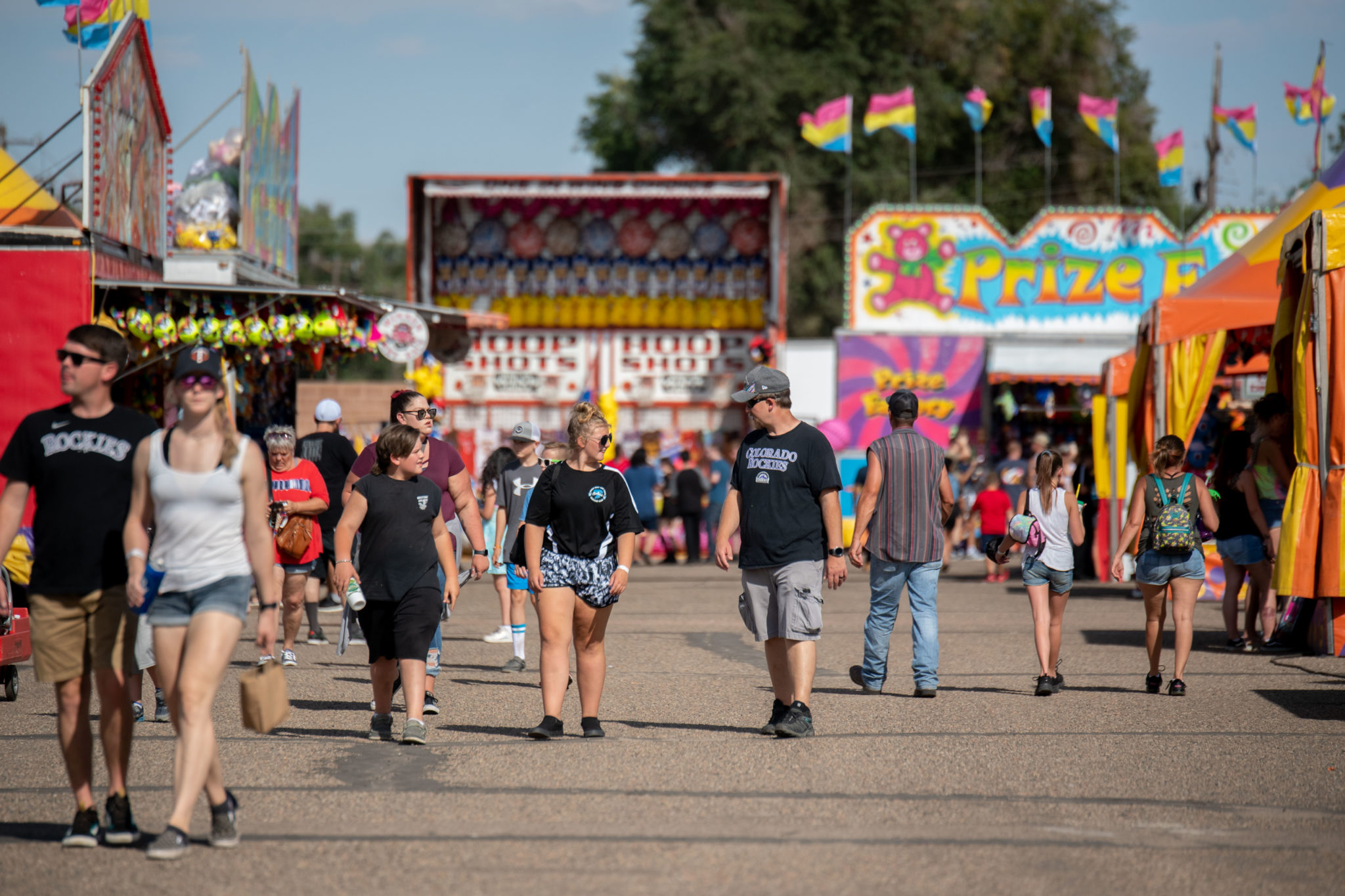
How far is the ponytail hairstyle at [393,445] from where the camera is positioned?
7.40m

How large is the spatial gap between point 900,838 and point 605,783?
1508 mm

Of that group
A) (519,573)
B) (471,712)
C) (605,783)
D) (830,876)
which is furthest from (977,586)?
(830,876)

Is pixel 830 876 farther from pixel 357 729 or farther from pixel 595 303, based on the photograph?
pixel 595 303

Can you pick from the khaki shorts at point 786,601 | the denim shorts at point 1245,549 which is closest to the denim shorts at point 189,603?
the khaki shorts at point 786,601

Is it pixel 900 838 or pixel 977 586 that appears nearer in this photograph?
pixel 900 838

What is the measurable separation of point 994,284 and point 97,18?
14826 mm

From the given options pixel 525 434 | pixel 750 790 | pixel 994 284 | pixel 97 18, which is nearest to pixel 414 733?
pixel 750 790

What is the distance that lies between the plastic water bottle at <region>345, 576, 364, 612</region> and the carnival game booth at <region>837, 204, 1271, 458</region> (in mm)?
17487

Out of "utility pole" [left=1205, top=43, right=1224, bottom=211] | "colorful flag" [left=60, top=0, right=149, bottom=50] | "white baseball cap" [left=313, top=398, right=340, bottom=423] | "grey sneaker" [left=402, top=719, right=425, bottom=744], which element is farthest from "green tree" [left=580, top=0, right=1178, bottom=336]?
"grey sneaker" [left=402, top=719, right=425, bottom=744]

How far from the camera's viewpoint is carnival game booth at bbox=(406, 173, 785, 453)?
81.9ft

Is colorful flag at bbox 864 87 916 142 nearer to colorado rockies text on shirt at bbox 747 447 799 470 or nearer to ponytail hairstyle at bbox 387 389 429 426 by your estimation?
ponytail hairstyle at bbox 387 389 429 426

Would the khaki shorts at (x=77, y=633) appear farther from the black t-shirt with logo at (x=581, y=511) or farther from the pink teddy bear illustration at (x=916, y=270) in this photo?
the pink teddy bear illustration at (x=916, y=270)

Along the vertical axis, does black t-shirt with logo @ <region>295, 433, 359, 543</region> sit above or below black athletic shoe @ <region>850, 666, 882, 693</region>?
above

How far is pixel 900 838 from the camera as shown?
5.32 metres
